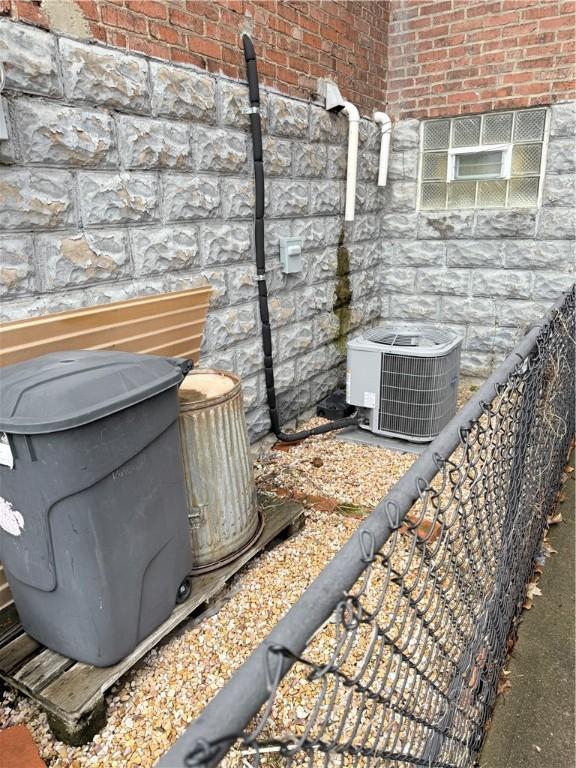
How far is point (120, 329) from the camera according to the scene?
2.91m

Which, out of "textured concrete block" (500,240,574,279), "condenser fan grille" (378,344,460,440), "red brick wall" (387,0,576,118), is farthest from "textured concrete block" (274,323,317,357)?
"red brick wall" (387,0,576,118)

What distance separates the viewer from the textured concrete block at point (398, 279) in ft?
19.7

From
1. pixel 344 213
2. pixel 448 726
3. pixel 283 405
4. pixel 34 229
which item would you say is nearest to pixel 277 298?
pixel 283 405

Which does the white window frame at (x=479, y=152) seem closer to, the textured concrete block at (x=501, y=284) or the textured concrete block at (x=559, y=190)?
the textured concrete block at (x=559, y=190)

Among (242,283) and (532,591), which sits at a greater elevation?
(242,283)

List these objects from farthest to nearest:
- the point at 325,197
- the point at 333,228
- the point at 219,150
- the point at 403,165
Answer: the point at 403,165, the point at 333,228, the point at 325,197, the point at 219,150

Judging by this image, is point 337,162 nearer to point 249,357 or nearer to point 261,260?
point 261,260

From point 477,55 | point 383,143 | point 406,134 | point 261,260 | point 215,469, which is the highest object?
point 477,55

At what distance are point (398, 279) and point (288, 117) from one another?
8.16ft

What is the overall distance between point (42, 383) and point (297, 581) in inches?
65.8

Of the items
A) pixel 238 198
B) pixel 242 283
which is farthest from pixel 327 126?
pixel 242 283

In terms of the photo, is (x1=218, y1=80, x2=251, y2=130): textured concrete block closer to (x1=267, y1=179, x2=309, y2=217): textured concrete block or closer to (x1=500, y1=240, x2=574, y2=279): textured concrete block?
(x1=267, y1=179, x2=309, y2=217): textured concrete block

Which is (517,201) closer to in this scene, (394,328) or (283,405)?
(394,328)

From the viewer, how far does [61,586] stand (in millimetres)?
1962
